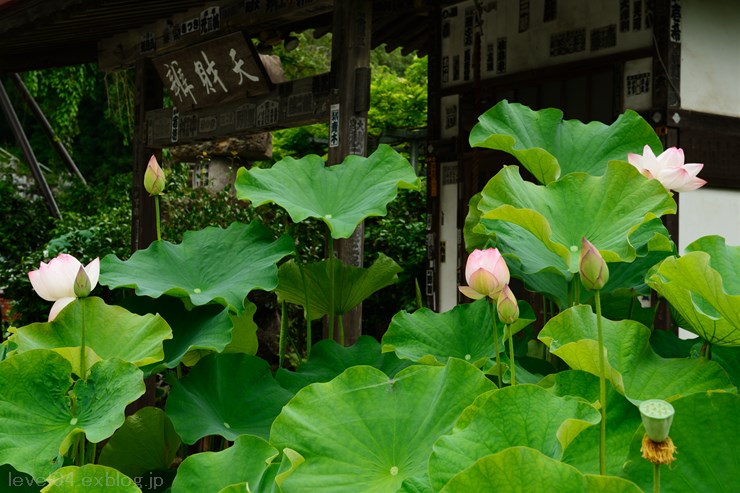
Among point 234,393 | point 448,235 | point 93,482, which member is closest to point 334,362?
point 234,393

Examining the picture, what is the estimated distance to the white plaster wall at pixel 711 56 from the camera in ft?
13.0

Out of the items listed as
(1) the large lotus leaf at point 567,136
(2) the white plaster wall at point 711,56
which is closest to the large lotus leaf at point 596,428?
(1) the large lotus leaf at point 567,136

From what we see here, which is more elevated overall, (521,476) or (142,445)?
(521,476)

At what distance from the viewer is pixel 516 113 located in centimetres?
130

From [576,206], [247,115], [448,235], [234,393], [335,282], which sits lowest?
[448,235]

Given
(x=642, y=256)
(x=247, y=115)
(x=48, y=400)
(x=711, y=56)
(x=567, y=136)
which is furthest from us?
(x=247, y=115)

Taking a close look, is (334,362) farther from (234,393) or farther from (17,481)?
(17,481)

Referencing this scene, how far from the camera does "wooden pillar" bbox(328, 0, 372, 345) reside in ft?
11.9

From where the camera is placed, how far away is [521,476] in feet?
1.82

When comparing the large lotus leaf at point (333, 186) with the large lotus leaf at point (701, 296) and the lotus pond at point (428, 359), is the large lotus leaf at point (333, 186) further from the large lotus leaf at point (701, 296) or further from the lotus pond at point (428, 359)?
the large lotus leaf at point (701, 296)

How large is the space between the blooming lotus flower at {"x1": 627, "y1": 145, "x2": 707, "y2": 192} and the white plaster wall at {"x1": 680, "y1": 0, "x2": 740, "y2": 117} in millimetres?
3062

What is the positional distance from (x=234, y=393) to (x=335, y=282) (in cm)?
29

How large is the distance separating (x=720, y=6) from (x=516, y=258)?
3.59 meters

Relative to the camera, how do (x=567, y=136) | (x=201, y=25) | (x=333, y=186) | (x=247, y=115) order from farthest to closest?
(x=201, y=25)
(x=247, y=115)
(x=333, y=186)
(x=567, y=136)
